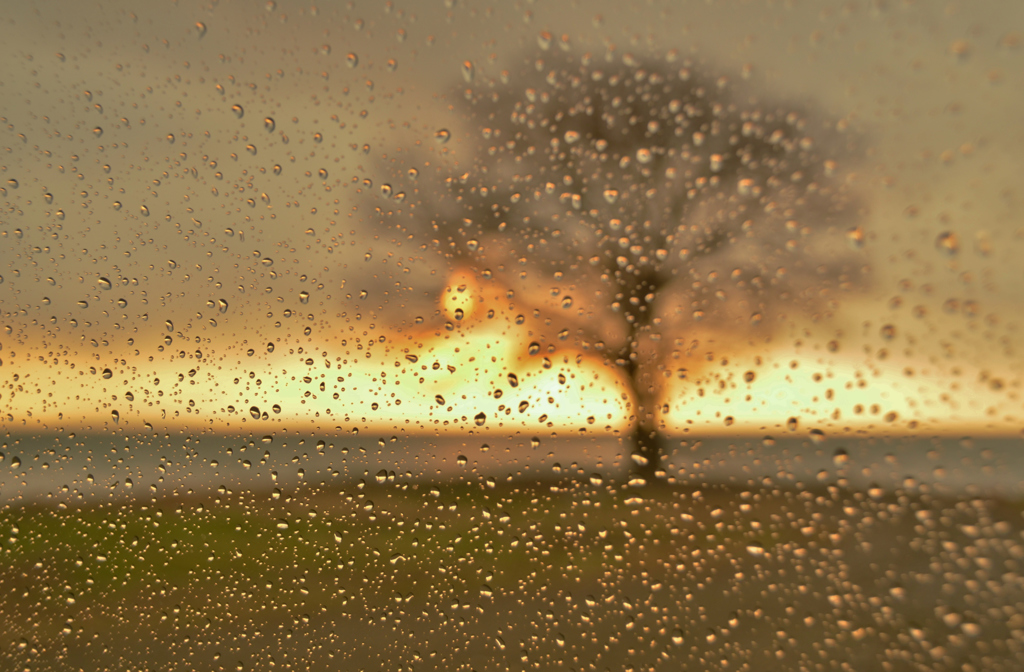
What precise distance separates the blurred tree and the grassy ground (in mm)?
137

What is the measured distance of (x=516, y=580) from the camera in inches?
29.9

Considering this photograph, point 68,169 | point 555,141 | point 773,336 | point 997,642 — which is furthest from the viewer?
point 68,169

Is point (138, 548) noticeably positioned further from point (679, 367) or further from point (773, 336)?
point (773, 336)

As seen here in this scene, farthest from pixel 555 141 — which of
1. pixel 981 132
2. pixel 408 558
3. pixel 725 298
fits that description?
pixel 408 558

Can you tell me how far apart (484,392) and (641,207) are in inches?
12.7

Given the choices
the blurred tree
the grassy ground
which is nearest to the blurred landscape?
the grassy ground

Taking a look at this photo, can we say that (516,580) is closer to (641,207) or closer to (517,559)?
(517,559)

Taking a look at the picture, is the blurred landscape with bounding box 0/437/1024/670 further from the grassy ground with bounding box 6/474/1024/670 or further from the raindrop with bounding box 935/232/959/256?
the raindrop with bounding box 935/232/959/256

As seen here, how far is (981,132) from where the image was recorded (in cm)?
52

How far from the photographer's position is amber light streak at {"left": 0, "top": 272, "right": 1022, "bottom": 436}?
1.80ft

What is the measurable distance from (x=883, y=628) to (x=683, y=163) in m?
0.54

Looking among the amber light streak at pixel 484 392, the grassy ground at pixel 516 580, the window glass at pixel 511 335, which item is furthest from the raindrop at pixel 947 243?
the grassy ground at pixel 516 580

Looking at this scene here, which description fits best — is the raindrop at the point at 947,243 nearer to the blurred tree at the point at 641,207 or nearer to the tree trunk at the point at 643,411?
the blurred tree at the point at 641,207

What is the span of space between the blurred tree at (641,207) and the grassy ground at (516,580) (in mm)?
137
